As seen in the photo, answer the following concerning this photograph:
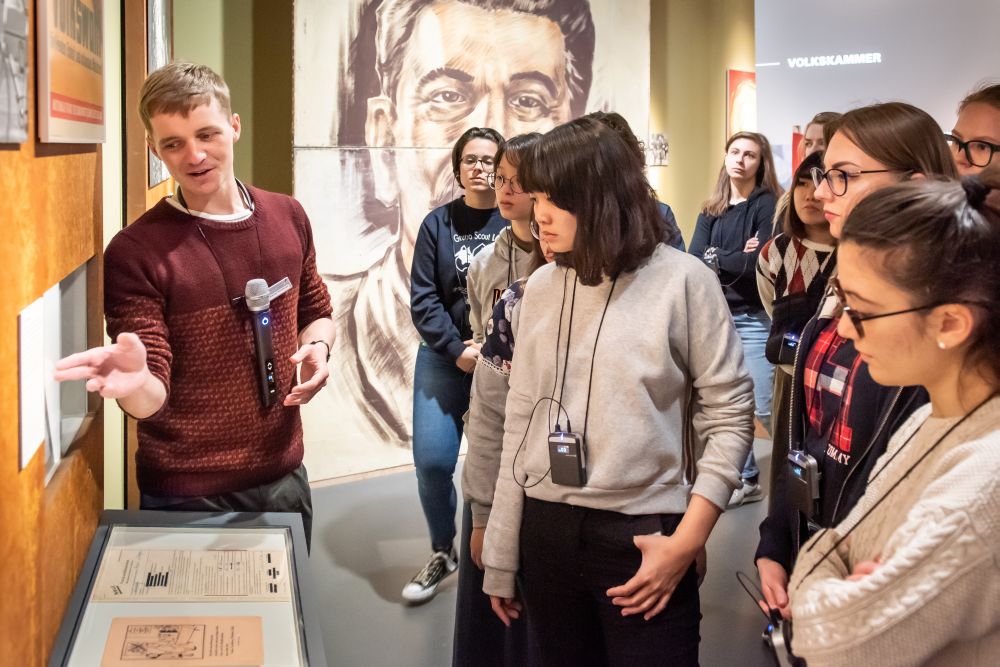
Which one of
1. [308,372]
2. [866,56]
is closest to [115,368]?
[308,372]

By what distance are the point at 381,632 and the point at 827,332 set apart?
7.47 ft


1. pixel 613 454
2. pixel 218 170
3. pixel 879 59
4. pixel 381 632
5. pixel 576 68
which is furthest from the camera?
pixel 576 68

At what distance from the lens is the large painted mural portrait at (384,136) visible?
4.97 metres

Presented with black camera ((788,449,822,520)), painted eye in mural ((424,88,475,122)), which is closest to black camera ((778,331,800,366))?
black camera ((788,449,822,520))

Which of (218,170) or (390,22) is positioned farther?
(390,22)

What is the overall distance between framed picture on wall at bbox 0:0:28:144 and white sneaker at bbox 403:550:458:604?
112 inches

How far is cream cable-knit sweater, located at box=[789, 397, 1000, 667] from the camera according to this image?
1103 mm

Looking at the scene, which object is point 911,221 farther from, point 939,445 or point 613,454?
point 613,454

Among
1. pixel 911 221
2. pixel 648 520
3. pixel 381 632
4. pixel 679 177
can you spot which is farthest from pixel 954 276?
pixel 679 177

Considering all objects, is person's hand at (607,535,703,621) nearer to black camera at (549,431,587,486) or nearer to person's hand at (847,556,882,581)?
black camera at (549,431,587,486)

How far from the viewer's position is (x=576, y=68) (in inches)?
236

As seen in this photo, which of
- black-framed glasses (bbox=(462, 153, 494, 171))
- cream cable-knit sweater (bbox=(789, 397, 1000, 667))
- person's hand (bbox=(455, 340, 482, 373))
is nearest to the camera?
cream cable-knit sweater (bbox=(789, 397, 1000, 667))

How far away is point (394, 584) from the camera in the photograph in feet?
13.4

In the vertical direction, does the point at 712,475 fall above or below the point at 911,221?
below
